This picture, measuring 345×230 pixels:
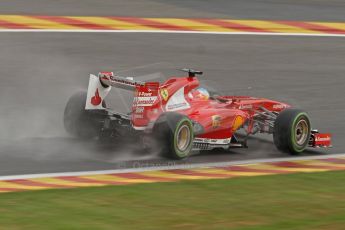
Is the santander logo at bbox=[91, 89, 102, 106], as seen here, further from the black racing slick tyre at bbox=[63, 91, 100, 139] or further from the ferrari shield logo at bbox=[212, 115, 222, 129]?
the ferrari shield logo at bbox=[212, 115, 222, 129]

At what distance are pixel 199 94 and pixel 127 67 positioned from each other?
177 inches

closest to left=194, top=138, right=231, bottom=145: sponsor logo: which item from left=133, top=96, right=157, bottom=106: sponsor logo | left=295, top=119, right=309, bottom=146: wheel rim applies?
left=133, top=96, right=157, bottom=106: sponsor logo

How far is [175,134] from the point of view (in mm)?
11547

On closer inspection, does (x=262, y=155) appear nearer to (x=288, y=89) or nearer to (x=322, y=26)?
(x=288, y=89)

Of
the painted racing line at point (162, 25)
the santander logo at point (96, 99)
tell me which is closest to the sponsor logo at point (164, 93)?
the santander logo at point (96, 99)

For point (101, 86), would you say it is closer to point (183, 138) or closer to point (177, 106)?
point (177, 106)

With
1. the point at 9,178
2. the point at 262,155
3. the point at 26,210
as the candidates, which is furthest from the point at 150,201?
the point at 262,155

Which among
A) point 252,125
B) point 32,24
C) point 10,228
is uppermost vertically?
point 32,24

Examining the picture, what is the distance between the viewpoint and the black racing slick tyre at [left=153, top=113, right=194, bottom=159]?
11.5 metres

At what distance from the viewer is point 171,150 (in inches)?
459

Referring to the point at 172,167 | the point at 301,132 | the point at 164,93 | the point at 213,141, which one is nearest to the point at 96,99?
the point at 164,93

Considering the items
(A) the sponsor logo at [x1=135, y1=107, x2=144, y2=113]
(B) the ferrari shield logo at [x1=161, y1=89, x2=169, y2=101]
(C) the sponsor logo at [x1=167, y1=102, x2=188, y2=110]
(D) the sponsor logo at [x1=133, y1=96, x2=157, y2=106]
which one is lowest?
(A) the sponsor logo at [x1=135, y1=107, x2=144, y2=113]

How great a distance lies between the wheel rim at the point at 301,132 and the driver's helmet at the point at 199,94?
1.27 meters

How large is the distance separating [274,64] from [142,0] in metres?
4.76
